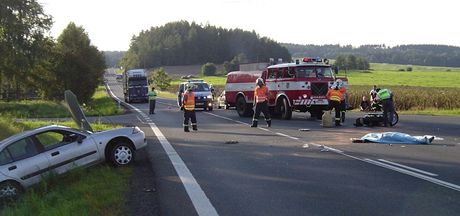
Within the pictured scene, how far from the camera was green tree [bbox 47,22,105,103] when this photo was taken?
60969 mm

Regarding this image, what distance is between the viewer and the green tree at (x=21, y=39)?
52.4m

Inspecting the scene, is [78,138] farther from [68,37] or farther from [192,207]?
[68,37]

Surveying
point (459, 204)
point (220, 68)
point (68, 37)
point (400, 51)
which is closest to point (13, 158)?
point (459, 204)

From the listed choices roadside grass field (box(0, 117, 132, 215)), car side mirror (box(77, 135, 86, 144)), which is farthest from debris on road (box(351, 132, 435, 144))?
car side mirror (box(77, 135, 86, 144))

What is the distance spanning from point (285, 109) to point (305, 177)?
14032 mm

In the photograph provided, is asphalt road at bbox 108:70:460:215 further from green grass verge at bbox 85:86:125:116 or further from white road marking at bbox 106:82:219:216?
green grass verge at bbox 85:86:125:116

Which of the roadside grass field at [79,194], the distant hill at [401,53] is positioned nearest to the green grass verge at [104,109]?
the roadside grass field at [79,194]

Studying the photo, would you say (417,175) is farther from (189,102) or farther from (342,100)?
(342,100)

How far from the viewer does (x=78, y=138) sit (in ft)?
35.2

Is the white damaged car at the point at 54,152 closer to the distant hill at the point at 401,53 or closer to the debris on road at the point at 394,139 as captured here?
the debris on road at the point at 394,139

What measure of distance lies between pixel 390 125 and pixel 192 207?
13130mm

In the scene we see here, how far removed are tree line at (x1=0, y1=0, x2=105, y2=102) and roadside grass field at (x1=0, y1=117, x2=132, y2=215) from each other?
44.2m

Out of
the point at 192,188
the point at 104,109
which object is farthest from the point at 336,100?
the point at 104,109

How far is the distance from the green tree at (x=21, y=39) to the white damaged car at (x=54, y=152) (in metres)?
43.7
